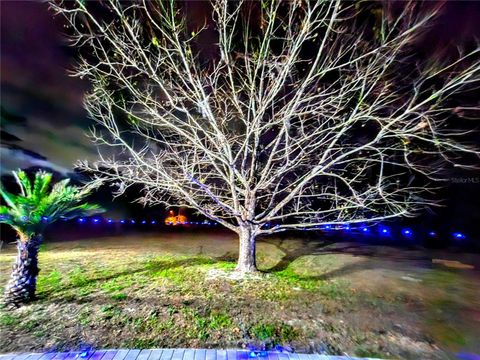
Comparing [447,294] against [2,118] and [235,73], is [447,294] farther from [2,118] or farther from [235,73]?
[2,118]

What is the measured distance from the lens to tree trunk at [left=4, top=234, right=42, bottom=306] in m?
4.30

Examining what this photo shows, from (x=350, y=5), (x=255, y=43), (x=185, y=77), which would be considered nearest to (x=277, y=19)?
(x=255, y=43)

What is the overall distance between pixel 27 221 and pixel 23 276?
0.81 metres

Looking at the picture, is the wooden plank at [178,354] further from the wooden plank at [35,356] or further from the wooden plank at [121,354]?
the wooden plank at [35,356]

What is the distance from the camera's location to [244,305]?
4.73m

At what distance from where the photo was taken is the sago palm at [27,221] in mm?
4309

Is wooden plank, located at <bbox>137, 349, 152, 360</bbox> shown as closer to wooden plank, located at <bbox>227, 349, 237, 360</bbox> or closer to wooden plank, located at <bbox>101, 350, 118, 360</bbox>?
wooden plank, located at <bbox>101, 350, 118, 360</bbox>

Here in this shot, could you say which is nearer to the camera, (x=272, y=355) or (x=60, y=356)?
(x=60, y=356)

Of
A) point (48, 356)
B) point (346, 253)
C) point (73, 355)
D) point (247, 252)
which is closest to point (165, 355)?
point (73, 355)

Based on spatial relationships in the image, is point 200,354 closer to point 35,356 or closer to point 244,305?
point 244,305

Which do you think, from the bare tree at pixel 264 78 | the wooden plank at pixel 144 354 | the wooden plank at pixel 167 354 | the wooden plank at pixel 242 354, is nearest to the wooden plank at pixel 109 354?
the wooden plank at pixel 144 354

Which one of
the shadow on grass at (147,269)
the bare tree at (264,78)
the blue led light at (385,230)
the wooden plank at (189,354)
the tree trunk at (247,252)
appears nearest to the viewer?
the wooden plank at (189,354)

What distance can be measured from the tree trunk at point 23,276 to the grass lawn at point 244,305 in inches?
8.1

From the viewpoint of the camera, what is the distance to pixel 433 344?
12.5ft
